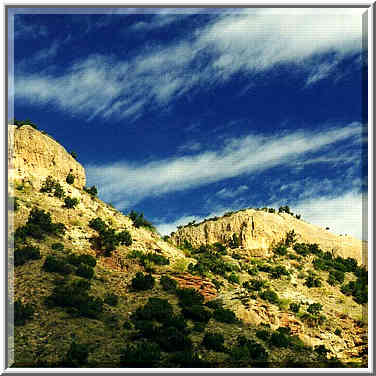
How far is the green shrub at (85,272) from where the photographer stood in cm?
2072

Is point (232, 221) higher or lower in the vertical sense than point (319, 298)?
higher

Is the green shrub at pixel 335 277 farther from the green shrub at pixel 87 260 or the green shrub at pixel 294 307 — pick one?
the green shrub at pixel 87 260

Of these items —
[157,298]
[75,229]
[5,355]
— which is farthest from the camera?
[75,229]

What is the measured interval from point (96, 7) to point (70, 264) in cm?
1471

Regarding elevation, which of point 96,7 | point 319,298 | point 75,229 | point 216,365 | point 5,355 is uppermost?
point 96,7

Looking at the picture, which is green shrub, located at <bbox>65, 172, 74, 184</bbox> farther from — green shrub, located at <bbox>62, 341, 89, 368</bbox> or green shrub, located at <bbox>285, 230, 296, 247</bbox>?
green shrub, located at <bbox>285, 230, 296, 247</bbox>

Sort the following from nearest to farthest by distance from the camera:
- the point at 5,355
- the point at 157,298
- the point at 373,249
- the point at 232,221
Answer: the point at 5,355
the point at 373,249
the point at 157,298
the point at 232,221

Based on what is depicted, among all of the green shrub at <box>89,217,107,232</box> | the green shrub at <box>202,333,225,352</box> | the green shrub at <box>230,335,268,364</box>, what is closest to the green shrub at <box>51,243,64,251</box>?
the green shrub at <box>89,217,107,232</box>

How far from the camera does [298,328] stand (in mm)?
21891

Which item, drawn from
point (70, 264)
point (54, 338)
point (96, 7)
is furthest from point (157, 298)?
point (96, 7)

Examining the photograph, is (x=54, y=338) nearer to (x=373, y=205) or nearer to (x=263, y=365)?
(x=263, y=365)

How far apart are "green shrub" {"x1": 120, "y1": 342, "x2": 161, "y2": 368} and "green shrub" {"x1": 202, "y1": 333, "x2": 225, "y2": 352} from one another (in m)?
2.50

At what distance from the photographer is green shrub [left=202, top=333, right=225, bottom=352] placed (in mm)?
15266

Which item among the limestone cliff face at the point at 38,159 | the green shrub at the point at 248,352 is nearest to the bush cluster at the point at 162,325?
the green shrub at the point at 248,352
